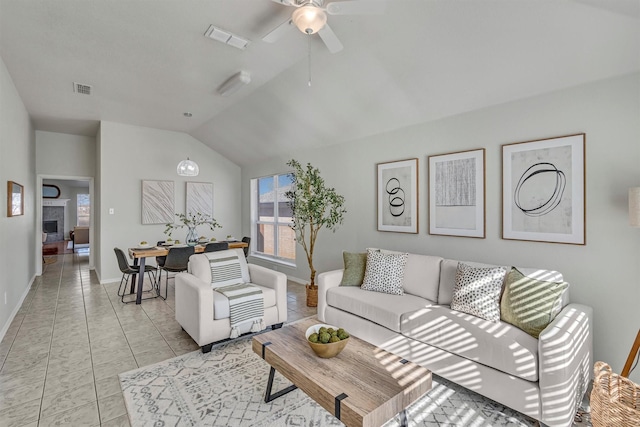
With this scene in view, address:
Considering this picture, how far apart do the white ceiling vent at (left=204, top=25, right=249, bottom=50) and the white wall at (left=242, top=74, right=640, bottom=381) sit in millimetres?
2099

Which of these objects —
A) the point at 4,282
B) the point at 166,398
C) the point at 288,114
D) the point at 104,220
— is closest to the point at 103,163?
the point at 104,220

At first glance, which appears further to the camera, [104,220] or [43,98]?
[104,220]

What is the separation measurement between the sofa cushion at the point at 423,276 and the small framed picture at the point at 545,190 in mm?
728

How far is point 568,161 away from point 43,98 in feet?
21.6

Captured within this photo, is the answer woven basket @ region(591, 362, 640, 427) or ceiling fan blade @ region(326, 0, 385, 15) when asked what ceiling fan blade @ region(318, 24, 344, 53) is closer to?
ceiling fan blade @ region(326, 0, 385, 15)

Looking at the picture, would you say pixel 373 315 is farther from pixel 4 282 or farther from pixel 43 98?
pixel 43 98

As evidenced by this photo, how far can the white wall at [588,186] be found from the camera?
2.32 meters

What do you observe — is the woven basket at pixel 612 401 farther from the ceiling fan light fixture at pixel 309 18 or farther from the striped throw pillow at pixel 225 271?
the striped throw pillow at pixel 225 271

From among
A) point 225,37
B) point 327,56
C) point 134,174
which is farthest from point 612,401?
point 134,174

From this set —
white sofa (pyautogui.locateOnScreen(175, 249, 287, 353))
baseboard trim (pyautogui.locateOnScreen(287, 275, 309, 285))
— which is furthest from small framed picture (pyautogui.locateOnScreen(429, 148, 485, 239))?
baseboard trim (pyautogui.locateOnScreen(287, 275, 309, 285))

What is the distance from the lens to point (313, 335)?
6.61 ft

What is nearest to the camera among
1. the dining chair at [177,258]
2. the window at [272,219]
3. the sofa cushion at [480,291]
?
the sofa cushion at [480,291]

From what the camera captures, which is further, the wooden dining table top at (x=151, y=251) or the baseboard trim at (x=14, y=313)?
the wooden dining table top at (x=151, y=251)

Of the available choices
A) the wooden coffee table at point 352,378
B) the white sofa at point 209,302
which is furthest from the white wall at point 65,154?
the wooden coffee table at point 352,378
